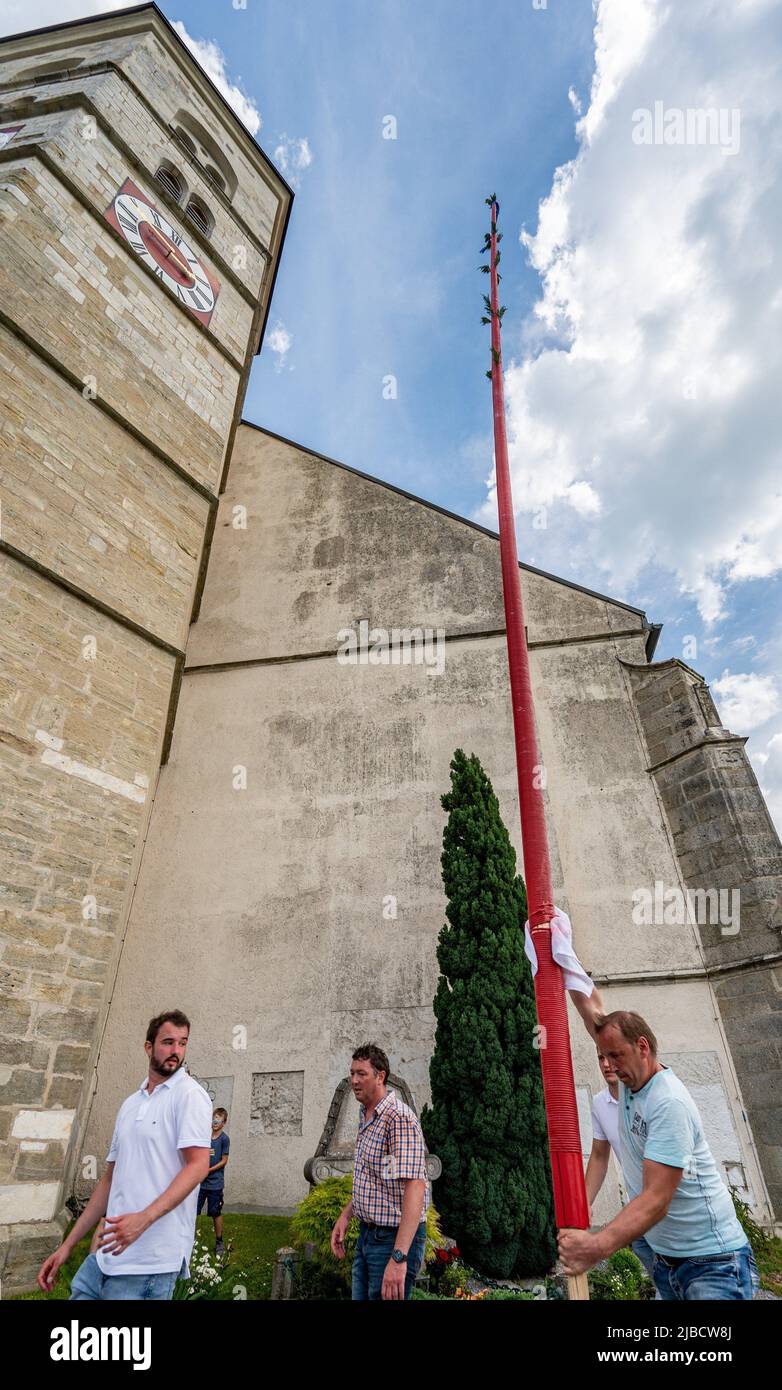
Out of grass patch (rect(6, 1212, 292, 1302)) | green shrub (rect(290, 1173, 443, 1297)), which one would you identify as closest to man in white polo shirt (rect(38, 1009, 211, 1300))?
green shrub (rect(290, 1173, 443, 1297))

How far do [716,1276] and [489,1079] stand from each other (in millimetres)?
4422

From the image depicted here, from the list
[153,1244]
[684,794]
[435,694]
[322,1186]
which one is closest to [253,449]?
[435,694]

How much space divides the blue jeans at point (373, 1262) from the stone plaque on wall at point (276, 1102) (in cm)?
483

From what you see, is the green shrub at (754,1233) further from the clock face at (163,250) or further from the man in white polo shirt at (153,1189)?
the clock face at (163,250)

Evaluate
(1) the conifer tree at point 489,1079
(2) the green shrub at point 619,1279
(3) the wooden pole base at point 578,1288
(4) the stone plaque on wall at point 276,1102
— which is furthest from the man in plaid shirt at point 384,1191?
(4) the stone plaque on wall at point 276,1102

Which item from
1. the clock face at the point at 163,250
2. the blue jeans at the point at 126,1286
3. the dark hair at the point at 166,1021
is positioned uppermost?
the clock face at the point at 163,250

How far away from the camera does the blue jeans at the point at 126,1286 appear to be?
2.38 metres

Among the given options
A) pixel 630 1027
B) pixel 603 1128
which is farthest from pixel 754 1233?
pixel 630 1027

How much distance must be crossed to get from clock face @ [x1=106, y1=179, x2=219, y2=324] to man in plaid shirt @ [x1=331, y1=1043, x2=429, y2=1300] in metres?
10.3

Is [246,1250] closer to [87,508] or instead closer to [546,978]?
[546,978]

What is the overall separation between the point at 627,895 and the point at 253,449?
1029 cm

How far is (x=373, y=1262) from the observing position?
3.04m

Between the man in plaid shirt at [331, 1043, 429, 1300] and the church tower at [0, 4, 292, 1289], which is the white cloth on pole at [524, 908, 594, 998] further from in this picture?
the church tower at [0, 4, 292, 1289]
